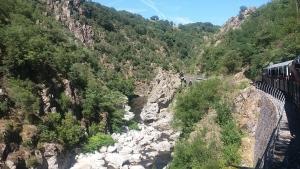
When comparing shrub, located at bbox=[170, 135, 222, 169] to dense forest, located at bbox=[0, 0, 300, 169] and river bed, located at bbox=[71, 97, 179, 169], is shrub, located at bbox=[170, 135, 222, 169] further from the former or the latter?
river bed, located at bbox=[71, 97, 179, 169]

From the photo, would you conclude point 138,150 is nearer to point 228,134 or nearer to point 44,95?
point 44,95

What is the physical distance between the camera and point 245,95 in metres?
46.6

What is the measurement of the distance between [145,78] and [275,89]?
7639 cm

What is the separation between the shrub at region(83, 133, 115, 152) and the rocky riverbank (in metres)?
0.78

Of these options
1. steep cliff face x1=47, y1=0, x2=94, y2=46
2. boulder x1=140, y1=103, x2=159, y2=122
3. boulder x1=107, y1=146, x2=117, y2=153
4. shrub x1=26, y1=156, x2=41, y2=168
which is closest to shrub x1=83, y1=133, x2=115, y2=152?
boulder x1=107, y1=146, x2=117, y2=153

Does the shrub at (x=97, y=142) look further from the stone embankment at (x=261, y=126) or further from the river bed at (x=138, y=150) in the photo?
the stone embankment at (x=261, y=126)

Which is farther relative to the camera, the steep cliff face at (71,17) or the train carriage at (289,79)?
the steep cliff face at (71,17)

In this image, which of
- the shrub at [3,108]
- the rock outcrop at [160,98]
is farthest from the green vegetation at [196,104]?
the shrub at [3,108]

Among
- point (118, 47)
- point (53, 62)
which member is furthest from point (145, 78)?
point (53, 62)

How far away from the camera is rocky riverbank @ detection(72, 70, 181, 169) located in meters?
53.8

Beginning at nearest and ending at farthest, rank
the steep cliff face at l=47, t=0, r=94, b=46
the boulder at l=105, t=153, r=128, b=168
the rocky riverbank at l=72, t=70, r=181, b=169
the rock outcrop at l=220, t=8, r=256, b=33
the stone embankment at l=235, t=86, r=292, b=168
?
the stone embankment at l=235, t=86, r=292, b=168
the boulder at l=105, t=153, r=128, b=168
the rocky riverbank at l=72, t=70, r=181, b=169
the steep cliff face at l=47, t=0, r=94, b=46
the rock outcrop at l=220, t=8, r=256, b=33

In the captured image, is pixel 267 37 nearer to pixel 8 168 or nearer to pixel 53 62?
pixel 53 62

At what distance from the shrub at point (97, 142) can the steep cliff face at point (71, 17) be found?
167ft

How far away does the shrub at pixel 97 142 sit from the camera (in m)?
57.6
